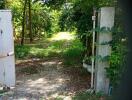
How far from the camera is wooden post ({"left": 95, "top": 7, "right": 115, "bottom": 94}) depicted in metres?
5.84

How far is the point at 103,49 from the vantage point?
595 centimetres

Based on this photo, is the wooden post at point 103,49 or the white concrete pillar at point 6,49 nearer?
the wooden post at point 103,49

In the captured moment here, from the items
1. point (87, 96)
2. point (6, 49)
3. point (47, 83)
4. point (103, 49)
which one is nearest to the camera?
point (87, 96)

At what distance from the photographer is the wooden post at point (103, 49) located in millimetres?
5844

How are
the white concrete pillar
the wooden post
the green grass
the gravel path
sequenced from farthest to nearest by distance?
the white concrete pillar → the gravel path → the wooden post → the green grass

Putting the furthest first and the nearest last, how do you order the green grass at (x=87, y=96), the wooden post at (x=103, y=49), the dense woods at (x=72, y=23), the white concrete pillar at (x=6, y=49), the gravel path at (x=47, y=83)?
the white concrete pillar at (x=6, y=49) → the gravel path at (x=47, y=83) → the wooden post at (x=103, y=49) → the green grass at (x=87, y=96) → the dense woods at (x=72, y=23)

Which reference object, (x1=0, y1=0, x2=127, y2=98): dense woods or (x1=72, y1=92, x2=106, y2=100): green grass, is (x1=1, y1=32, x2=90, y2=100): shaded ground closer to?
(x1=72, y1=92, x2=106, y2=100): green grass

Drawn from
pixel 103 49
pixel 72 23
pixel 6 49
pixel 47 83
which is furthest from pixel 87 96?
pixel 72 23

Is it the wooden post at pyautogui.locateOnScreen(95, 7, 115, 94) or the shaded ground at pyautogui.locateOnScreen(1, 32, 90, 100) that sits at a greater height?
the wooden post at pyautogui.locateOnScreen(95, 7, 115, 94)

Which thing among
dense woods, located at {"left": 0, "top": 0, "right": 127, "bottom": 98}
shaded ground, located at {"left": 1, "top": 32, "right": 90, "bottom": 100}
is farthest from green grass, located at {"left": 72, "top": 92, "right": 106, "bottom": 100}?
dense woods, located at {"left": 0, "top": 0, "right": 127, "bottom": 98}

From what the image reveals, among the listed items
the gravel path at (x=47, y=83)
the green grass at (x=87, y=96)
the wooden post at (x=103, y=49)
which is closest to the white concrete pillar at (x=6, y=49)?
the gravel path at (x=47, y=83)

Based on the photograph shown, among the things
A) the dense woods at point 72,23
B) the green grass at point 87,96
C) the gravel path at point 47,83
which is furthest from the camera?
the gravel path at point 47,83

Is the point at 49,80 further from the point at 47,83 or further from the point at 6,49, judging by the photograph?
the point at 6,49

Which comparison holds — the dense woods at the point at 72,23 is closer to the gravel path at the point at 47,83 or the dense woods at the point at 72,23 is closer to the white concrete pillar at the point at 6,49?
the gravel path at the point at 47,83
